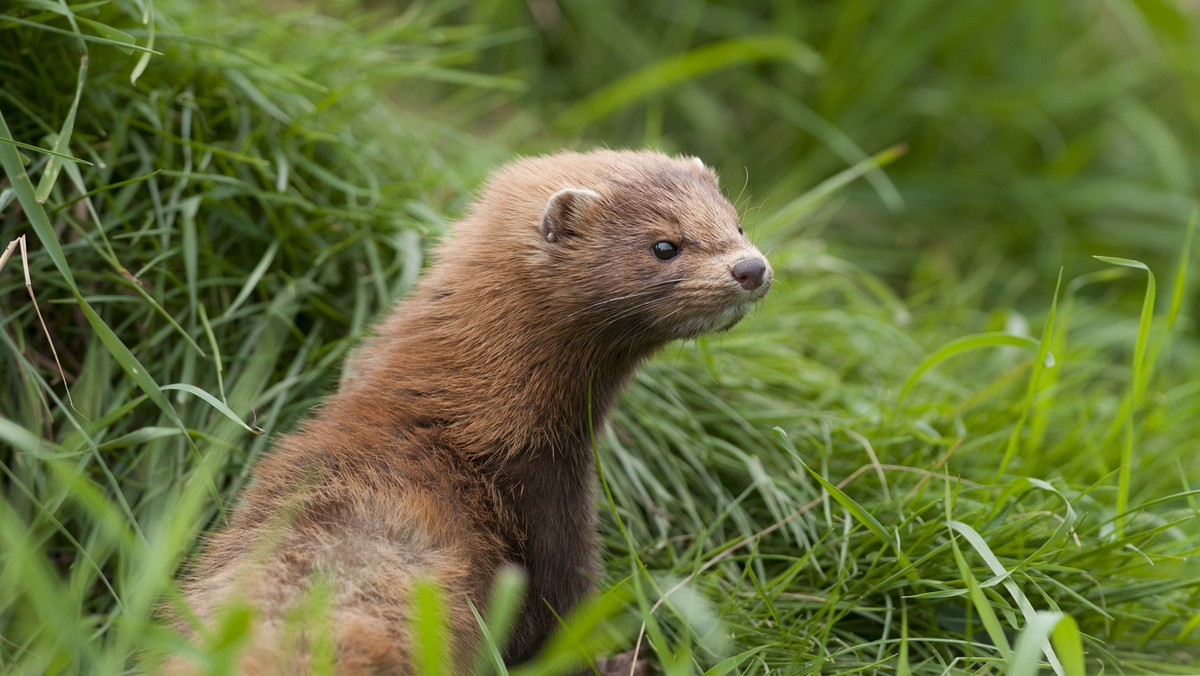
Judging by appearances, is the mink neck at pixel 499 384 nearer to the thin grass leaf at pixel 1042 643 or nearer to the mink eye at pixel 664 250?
the mink eye at pixel 664 250

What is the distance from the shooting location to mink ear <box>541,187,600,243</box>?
3.62 metres

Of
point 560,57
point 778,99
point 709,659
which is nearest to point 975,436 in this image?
point 709,659

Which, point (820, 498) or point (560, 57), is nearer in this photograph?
point (820, 498)

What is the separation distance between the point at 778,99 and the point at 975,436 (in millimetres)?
3162

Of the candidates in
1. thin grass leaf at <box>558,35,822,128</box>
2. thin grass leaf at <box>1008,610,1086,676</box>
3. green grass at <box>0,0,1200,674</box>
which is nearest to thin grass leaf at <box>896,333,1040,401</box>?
green grass at <box>0,0,1200,674</box>

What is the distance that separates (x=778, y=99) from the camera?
→ 7.21 meters

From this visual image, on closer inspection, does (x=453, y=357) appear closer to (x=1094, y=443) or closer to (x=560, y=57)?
(x=1094, y=443)

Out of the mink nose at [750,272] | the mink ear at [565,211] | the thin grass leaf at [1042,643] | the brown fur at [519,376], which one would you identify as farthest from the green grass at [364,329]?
the mink ear at [565,211]

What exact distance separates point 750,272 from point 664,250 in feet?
0.95

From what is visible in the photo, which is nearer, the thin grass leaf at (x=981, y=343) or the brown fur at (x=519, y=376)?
the brown fur at (x=519, y=376)

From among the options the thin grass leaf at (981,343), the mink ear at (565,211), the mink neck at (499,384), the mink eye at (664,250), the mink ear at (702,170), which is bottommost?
the thin grass leaf at (981,343)

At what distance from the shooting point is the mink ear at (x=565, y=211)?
3615 mm

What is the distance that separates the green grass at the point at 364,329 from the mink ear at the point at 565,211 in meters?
0.74

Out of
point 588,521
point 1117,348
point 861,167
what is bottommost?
point 1117,348
